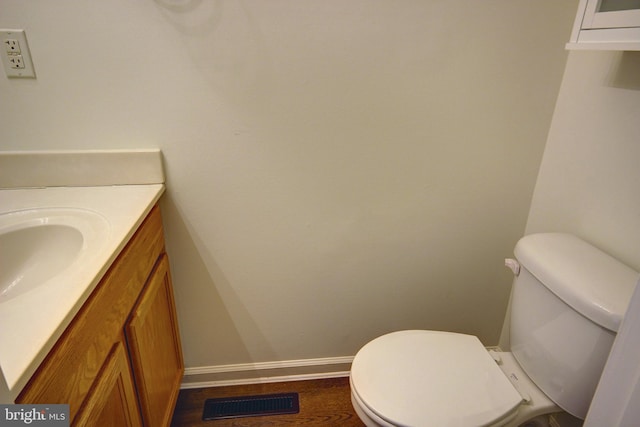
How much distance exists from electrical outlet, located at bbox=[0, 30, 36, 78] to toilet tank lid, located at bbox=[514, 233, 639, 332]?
60.4 inches

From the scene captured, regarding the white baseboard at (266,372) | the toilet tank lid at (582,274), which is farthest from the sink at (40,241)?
the toilet tank lid at (582,274)

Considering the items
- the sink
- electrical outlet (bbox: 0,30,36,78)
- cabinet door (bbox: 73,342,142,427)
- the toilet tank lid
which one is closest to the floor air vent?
cabinet door (bbox: 73,342,142,427)

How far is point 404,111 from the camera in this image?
4.28 feet

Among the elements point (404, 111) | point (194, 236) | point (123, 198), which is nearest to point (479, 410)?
point (404, 111)

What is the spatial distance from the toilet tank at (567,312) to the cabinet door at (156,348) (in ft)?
3.60

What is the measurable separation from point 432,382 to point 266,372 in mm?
785

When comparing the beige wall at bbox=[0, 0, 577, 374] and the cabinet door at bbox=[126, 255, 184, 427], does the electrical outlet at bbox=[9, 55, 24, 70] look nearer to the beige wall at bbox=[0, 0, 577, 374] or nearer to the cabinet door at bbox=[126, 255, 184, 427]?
the beige wall at bbox=[0, 0, 577, 374]

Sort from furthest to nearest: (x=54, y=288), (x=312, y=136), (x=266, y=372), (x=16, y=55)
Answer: (x=266, y=372) → (x=312, y=136) → (x=16, y=55) → (x=54, y=288)

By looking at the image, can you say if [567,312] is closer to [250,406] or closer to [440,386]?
[440,386]

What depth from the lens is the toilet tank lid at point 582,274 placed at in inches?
35.9

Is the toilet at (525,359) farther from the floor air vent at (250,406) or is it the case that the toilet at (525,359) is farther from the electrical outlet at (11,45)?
the electrical outlet at (11,45)

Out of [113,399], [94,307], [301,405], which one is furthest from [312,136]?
[301,405]

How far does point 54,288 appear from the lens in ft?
2.41

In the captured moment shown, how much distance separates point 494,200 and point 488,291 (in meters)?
0.41
